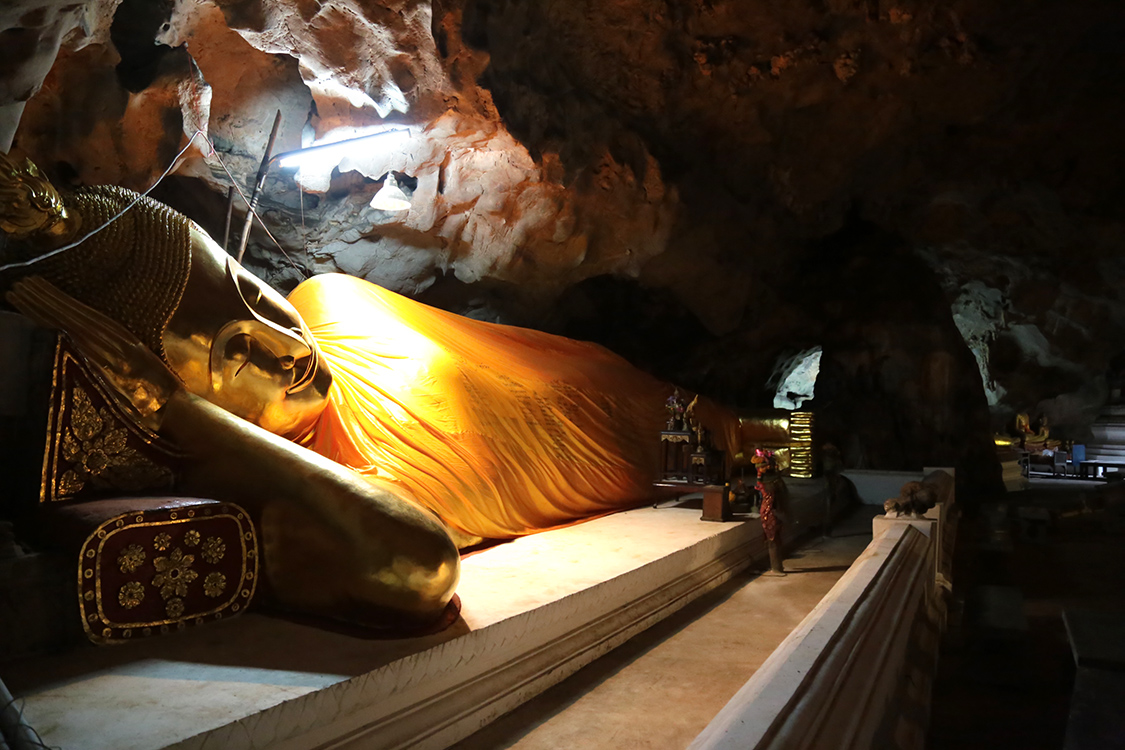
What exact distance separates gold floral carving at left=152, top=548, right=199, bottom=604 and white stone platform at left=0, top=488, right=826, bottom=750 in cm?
13

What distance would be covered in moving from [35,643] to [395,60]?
3.38 m

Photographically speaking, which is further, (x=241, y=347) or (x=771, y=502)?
(x=771, y=502)

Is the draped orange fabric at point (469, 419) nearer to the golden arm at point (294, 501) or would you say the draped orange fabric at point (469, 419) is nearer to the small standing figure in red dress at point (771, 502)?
the golden arm at point (294, 501)

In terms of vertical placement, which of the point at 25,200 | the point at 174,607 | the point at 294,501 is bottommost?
the point at 174,607

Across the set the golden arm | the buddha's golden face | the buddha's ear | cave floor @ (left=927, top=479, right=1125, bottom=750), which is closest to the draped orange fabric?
the buddha's golden face

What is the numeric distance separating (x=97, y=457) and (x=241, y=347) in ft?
2.16

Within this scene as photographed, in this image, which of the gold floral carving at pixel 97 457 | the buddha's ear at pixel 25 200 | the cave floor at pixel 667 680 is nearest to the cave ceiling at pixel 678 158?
the buddha's ear at pixel 25 200

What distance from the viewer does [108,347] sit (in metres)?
2.09

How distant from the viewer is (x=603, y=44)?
5.55 meters

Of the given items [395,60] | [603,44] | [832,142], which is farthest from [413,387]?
[832,142]

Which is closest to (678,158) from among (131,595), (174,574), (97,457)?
(97,457)

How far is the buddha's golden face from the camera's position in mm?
2395

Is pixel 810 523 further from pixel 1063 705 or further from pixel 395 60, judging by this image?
pixel 395 60

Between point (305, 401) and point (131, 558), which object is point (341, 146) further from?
point (131, 558)
